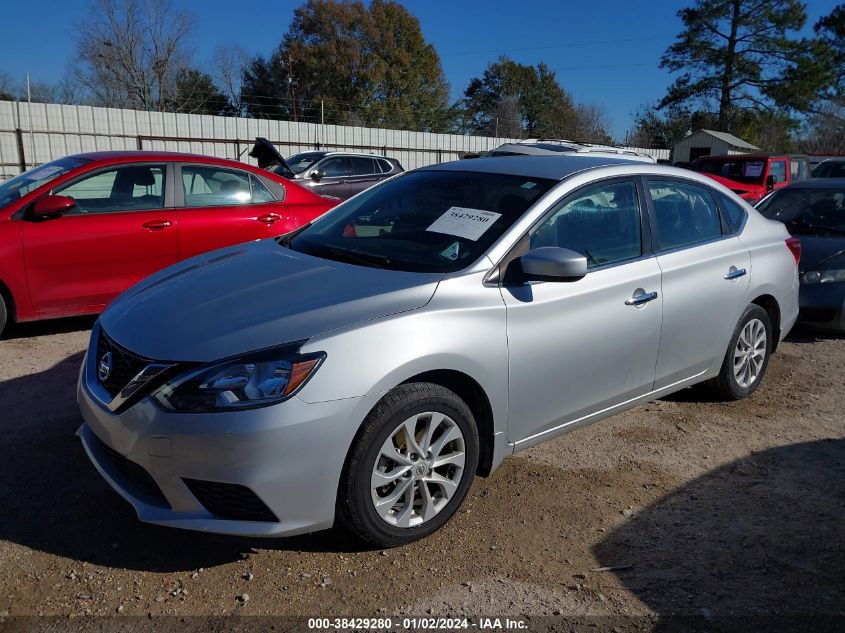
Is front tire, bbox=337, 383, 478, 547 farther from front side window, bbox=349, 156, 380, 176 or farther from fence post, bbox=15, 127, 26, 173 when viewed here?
fence post, bbox=15, 127, 26, 173

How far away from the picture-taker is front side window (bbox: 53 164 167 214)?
581 cm

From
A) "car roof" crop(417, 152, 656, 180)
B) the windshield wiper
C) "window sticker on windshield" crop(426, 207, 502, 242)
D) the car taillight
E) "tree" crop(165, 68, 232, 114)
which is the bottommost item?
the car taillight

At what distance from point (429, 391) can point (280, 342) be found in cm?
63

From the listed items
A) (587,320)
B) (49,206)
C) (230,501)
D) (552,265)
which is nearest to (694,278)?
(587,320)

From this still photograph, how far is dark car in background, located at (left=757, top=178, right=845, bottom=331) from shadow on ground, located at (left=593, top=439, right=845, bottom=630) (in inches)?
121

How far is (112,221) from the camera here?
5836 mm

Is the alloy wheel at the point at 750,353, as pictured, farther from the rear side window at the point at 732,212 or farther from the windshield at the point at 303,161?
the windshield at the point at 303,161

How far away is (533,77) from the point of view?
190ft

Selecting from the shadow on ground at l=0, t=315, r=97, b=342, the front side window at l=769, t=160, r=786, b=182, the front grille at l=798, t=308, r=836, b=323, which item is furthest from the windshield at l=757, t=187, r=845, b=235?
the front side window at l=769, t=160, r=786, b=182

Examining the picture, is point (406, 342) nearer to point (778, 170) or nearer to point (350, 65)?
point (778, 170)

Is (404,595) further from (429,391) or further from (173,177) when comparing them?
(173,177)

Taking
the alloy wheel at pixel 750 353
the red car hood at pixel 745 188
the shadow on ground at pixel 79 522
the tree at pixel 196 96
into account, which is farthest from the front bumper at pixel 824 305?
the tree at pixel 196 96

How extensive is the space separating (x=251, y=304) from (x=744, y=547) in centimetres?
236

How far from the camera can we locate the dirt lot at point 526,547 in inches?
106
